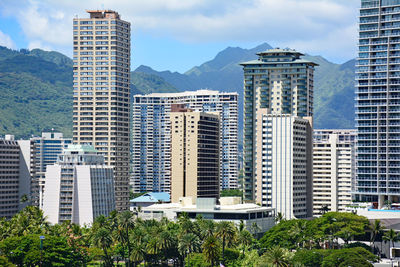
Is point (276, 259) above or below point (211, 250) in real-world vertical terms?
above

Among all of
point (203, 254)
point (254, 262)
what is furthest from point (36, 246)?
point (254, 262)

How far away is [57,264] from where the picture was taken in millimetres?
192125

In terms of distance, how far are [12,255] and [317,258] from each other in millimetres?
79945

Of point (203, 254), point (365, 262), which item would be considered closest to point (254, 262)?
point (203, 254)

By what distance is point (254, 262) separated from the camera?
648ft

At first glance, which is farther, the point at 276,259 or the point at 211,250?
the point at 211,250

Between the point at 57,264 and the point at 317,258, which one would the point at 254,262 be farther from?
the point at 57,264

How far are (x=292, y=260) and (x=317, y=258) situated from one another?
14274 millimetres

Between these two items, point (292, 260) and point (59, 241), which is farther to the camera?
point (59, 241)

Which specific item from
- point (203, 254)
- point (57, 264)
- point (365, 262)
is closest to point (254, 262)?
point (203, 254)

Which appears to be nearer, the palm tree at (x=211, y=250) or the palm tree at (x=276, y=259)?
the palm tree at (x=276, y=259)

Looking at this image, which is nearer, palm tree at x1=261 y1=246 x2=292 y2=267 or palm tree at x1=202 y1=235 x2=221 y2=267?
palm tree at x1=261 y1=246 x2=292 y2=267

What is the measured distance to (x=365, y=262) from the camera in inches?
7618

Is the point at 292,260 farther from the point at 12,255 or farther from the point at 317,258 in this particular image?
the point at 12,255
